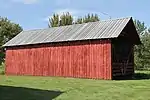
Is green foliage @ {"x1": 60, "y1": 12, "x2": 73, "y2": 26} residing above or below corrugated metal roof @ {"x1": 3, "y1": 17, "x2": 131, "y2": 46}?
above

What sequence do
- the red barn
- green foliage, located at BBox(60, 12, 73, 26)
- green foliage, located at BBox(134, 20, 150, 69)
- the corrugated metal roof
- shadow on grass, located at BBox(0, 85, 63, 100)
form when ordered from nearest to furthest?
shadow on grass, located at BBox(0, 85, 63, 100) < the red barn < the corrugated metal roof < green foliage, located at BBox(134, 20, 150, 69) < green foliage, located at BBox(60, 12, 73, 26)

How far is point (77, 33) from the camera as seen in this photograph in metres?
35.2

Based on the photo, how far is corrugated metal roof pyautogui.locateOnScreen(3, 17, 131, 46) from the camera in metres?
32.2

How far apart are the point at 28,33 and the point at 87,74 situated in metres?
13.7

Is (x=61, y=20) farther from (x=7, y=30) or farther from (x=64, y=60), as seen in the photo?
(x=64, y=60)

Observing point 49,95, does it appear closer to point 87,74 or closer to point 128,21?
point 87,74

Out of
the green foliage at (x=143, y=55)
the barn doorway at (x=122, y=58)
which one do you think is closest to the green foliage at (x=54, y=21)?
the green foliage at (x=143, y=55)

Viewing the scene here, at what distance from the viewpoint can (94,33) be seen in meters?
33.2

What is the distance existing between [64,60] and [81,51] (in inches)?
101

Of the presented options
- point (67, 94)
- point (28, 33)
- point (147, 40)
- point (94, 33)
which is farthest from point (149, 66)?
point (67, 94)

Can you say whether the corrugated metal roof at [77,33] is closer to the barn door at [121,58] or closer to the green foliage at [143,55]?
the barn door at [121,58]

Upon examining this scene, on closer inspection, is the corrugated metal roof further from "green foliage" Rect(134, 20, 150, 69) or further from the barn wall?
"green foliage" Rect(134, 20, 150, 69)

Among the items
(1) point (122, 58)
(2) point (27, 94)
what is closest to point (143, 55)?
(1) point (122, 58)

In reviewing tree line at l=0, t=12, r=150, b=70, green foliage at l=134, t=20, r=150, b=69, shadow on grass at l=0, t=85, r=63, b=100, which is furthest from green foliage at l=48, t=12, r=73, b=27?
shadow on grass at l=0, t=85, r=63, b=100
